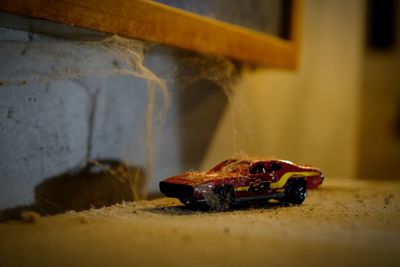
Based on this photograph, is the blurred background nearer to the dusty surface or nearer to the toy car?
the toy car

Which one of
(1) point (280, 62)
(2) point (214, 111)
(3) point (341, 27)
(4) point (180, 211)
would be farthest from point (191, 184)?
(3) point (341, 27)

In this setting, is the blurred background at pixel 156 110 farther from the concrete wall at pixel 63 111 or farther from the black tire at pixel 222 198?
the black tire at pixel 222 198

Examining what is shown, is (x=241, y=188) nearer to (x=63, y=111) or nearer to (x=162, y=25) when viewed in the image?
(x=162, y=25)

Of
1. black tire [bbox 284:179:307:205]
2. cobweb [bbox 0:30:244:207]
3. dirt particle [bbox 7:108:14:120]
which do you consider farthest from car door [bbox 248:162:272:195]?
dirt particle [bbox 7:108:14:120]

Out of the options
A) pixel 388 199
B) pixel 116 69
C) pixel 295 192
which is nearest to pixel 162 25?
pixel 116 69

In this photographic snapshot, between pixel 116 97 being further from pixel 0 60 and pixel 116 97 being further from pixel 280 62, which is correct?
pixel 280 62

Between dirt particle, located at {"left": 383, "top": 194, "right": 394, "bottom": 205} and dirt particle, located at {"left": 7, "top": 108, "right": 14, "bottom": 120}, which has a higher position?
dirt particle, located at {"left": 7, "top": 108, "right": 14, "bottom": 120}
